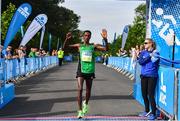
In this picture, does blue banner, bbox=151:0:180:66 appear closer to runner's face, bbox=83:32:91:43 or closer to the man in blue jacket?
the man in blue jacket

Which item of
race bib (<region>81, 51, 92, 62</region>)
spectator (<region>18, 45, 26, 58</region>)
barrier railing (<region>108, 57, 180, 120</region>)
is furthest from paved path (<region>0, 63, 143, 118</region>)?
spectator (<region>18, 45, 26, 58</region>)

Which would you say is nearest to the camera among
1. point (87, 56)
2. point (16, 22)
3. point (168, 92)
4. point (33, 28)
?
point (168, 92)

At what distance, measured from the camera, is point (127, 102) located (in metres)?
14.1

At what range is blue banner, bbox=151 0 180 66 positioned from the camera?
44.2 ft

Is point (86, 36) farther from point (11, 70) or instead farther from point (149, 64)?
point (11, 70)

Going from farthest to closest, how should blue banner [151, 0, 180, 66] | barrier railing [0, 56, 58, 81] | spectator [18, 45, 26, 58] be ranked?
spectator [18, 45, 26, 58], barrier railing [0, 56, 58, 81], blue banner [151, 0, 180, 66]

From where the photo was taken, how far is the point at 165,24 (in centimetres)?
1363

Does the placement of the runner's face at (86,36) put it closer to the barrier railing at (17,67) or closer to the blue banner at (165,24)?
the blue banner at (165,24)

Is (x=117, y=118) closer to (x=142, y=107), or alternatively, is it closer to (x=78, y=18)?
(x=142, y=107)

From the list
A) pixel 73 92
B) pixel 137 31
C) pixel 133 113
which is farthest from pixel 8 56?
pixel 137 31

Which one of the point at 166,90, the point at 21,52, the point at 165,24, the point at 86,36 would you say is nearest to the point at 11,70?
the point at 21,52

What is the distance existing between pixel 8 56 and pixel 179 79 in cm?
1145

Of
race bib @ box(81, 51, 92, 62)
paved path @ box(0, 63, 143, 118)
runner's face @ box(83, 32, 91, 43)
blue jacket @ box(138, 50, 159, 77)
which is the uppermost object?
runner's face @ box(83, 32, 91, 43)

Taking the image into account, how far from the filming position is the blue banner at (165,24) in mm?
13484
